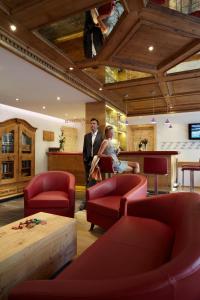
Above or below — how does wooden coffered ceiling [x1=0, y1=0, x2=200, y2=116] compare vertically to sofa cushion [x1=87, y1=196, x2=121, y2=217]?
above

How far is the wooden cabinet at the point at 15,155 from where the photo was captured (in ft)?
16.2

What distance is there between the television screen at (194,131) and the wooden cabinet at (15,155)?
16.1ft

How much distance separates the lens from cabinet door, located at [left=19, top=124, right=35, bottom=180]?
5438 millimetres

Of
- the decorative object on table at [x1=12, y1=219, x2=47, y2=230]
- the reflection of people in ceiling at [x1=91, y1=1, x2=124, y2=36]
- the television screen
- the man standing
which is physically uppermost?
the reflection of people in ceiling at [x1=91, y1=1, x2=124, y2=36]

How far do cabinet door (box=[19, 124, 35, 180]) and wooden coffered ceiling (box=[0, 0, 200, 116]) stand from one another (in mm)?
2071

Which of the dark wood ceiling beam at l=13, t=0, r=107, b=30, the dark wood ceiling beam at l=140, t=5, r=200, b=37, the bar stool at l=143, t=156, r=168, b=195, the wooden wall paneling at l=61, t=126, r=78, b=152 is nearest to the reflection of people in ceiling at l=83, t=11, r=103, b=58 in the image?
the dark wood ceiling beam at l=13, t=0, r=107, b=30

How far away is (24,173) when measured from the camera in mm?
5602

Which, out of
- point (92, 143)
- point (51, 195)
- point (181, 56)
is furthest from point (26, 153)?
point (181, 56)

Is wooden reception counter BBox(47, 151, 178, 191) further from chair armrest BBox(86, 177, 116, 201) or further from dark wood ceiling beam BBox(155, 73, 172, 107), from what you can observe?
chair armrest BBox(86, 177, 116, 201)

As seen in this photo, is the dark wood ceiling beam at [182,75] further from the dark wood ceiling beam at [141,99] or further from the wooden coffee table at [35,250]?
the wooden coffee table at [35,250]

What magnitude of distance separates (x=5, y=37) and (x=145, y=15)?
1670 millimetres

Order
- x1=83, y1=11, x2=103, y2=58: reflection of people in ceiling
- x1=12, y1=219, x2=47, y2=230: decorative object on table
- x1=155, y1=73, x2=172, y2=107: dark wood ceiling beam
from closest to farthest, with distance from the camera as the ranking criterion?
x1=12, y1=219, x2=47, y2=230: decorative object on table
x1=83, y1=11, x2=103, y2=58: reflection of people in ceiling
x1=155, y1=73, x2=172, y2=107: dark wood ceiling beam

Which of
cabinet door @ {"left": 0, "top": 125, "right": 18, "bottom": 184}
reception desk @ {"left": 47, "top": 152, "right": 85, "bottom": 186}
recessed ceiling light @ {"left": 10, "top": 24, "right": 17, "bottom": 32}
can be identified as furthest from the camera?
reception desk @ {"left": 47, "top": 152, "right": 85, "bottom": 186}

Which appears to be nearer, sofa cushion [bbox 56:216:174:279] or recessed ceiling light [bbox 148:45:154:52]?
sofa cushion [bbox 56:216:174:279]
